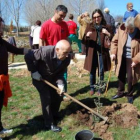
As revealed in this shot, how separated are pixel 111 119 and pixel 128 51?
150cm

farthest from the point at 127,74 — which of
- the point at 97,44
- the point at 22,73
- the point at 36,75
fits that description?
the point at 22,73

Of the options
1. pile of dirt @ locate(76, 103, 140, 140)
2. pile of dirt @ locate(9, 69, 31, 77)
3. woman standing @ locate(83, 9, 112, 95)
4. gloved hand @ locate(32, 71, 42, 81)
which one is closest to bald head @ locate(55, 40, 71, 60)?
gloved hand @ locate(32, 71, 42, 81)

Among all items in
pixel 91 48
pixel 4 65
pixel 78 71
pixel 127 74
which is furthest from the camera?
pixel 78 71

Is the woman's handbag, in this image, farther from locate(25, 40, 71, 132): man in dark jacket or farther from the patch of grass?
locate(25, 40, 71, 132): man in dark jacket

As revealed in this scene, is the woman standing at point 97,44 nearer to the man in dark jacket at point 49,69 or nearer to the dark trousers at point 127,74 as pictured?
the dark trousers at point 127,74

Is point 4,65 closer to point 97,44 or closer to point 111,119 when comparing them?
point 111,119

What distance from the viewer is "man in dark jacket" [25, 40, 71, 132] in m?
3.27

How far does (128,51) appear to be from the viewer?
175 inches

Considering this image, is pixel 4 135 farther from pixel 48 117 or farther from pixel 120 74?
pixel 120 74

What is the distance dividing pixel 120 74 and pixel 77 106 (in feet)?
4.19

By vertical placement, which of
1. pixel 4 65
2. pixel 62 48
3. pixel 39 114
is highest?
pixel 62 48

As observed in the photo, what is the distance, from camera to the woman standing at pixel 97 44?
4664mm

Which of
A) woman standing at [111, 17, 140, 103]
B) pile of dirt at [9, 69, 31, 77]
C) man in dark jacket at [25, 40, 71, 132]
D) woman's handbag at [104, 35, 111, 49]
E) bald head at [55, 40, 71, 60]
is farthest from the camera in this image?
pile of dirt at [9, 69, 31, 77]

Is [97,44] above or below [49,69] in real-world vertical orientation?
above
